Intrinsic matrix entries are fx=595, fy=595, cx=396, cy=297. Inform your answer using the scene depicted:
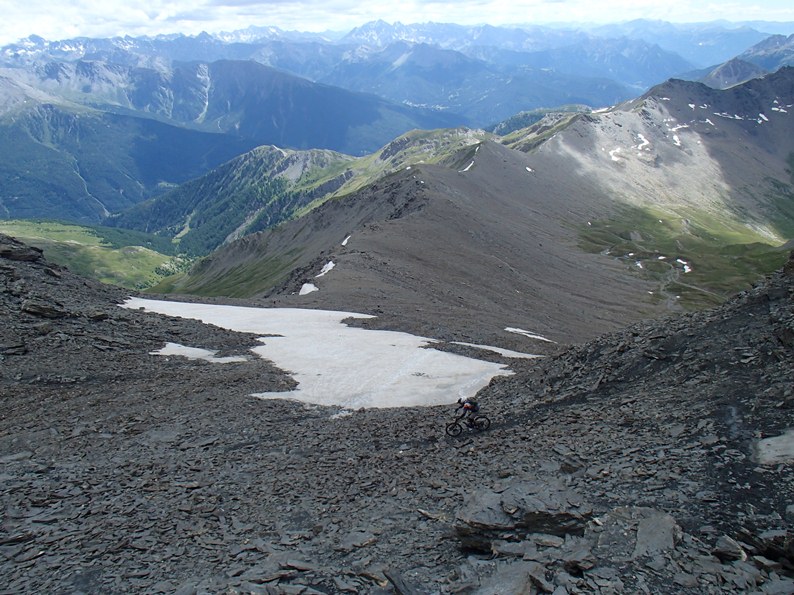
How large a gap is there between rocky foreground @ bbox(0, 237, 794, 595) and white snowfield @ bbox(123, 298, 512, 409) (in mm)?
3918

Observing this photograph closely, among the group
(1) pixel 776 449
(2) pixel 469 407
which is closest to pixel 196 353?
(2) pixel 469 407

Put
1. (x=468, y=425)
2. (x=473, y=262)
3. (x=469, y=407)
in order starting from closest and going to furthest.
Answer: (x=469, y=407), (x=468, y=425), (x=473, y=262)

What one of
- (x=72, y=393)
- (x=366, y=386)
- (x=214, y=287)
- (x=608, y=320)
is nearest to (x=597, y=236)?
(x=608, y=320)

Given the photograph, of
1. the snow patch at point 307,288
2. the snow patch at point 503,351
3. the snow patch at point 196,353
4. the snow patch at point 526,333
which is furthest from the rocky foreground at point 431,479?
the snow patch at point 307,288

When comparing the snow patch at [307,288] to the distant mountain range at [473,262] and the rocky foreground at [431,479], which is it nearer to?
the distant mountain range at [473,262]

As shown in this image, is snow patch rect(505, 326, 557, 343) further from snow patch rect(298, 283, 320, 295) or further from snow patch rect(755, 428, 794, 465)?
snow patch rect(755, 428, 794, 465)

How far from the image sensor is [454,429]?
25.3 m

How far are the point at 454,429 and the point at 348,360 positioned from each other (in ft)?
56.3

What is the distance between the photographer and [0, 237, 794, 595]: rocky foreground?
14.2m

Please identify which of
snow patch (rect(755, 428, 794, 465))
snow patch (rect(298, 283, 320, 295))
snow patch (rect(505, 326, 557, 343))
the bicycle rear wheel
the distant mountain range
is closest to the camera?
snow patch (rect(755, 428, 794, 465))

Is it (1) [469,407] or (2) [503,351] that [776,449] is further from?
(2) [503,351]

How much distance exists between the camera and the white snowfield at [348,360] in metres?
34.6

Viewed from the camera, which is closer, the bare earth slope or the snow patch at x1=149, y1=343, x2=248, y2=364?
the snow patch at x1=149, y1=343, x2=248, y2=364

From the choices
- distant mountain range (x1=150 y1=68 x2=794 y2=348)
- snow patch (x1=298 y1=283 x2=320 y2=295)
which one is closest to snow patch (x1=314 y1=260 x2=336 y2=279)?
distant mountain range (x1=150 y1=68 x2=794 y2=348)
